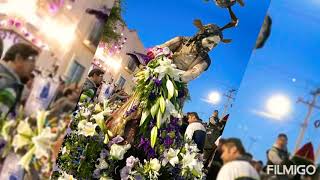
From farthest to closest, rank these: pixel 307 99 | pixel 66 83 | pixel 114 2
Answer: pixel 307 99 → pixel 114 2 → pixel 66 83

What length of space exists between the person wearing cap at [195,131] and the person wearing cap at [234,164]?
138 mm

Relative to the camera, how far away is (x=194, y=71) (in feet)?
9.39

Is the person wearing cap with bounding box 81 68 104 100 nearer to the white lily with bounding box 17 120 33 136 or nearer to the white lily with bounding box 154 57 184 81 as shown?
the white lily with bounding box 154 57 184 81

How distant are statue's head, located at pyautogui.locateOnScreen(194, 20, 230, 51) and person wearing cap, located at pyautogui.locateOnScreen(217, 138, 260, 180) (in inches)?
22.7

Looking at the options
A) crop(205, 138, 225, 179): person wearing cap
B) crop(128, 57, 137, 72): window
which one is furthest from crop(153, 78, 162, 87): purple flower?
crop(205, 138, 225, 179): person wearing cap

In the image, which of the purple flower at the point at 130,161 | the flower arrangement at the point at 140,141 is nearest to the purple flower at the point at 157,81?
the flower arrangement at the point at 140,141

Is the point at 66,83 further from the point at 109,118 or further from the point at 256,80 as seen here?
the point at 256,80

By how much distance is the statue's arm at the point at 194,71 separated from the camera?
9.26 ft

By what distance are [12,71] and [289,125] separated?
1589 mm

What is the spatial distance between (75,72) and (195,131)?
886 mm

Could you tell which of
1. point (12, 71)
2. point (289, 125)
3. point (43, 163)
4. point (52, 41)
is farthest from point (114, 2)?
point (289, 125)

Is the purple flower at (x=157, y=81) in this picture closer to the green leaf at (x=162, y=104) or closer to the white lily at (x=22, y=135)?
the green leaf at (x=162, y=104)

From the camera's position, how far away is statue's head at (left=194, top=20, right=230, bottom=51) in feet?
9.46

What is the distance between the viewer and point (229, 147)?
2902 mm
